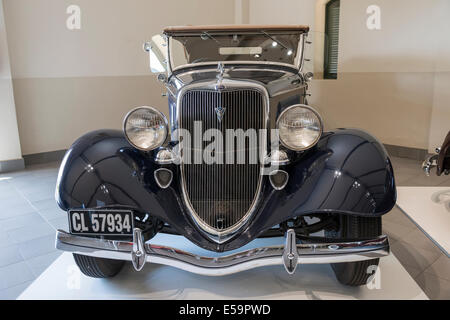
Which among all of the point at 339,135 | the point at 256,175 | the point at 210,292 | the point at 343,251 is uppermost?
the point at 339,135

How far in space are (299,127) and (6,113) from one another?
13.6ft

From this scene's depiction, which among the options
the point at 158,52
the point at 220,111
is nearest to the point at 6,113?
the point at 158,52

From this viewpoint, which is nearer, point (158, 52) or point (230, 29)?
point (230, 29)

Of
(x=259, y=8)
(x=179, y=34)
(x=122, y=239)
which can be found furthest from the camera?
(x=259, y=8)

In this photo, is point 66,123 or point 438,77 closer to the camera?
point 438,77

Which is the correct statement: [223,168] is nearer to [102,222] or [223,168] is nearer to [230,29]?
[102,222]

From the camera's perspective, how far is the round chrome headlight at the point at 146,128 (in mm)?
1806

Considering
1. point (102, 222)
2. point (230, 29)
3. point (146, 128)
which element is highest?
point (230, 29)

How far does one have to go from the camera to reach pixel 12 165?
462cm

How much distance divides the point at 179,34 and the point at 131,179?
4.24ft

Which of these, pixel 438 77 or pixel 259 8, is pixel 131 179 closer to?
pixel 438 77

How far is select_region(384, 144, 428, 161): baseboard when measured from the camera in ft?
15.6

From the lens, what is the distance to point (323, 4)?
559 centimetres

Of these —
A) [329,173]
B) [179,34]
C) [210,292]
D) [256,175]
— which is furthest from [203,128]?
[179,34]
